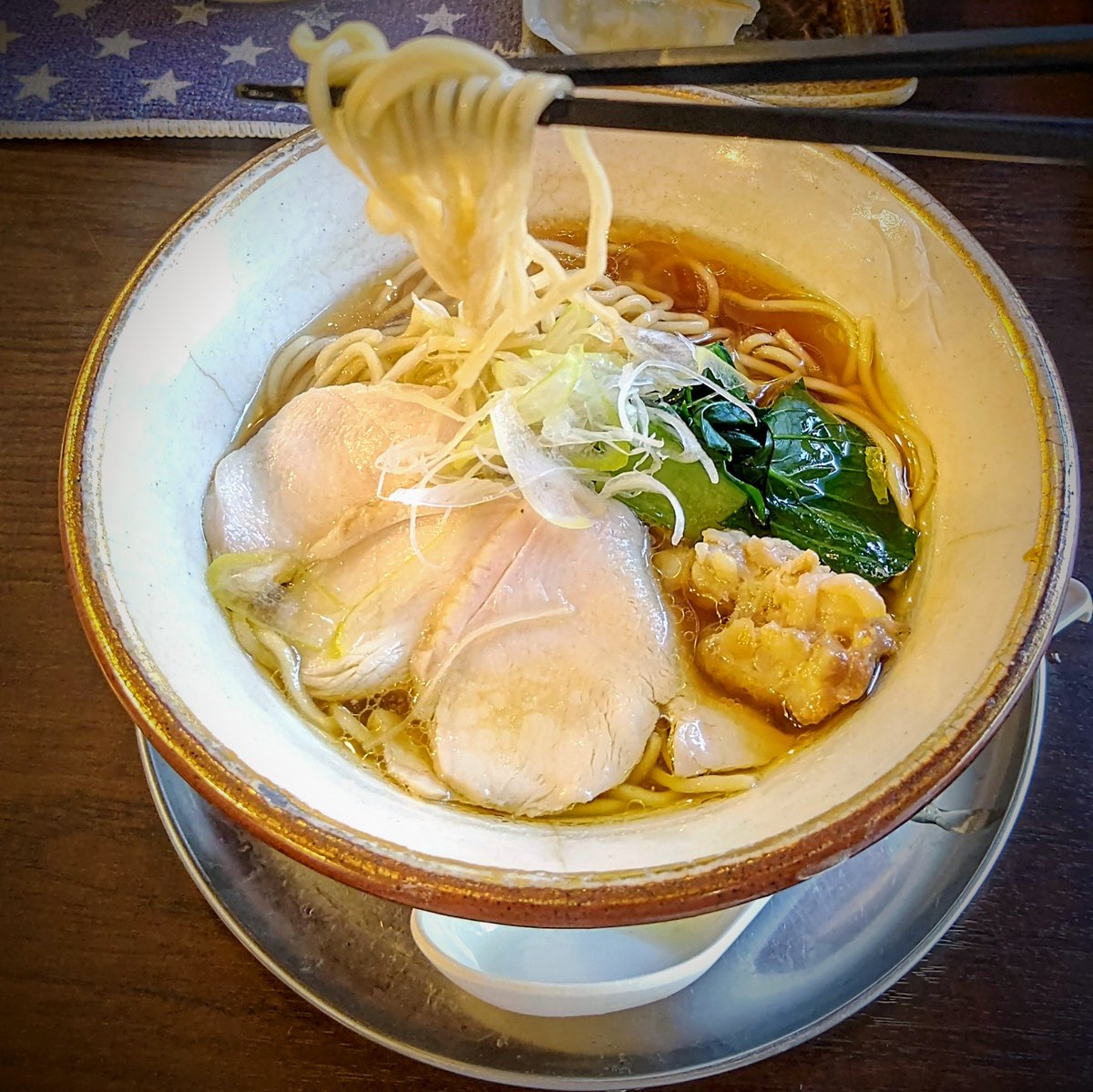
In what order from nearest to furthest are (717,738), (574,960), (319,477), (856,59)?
(856,59) < (574,960) < (717,738) < (319,477)

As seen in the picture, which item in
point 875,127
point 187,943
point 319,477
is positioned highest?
point 875,127

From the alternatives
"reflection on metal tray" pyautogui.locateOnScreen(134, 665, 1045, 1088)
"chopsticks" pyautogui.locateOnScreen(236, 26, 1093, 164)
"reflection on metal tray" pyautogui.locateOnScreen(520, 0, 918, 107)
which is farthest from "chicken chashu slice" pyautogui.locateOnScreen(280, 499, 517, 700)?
"reflection on metal tray" pyautogui.locateOnScreen(520, 0, 918, 107)

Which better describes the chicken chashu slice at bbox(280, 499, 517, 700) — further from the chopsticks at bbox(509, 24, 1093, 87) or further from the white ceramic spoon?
the chopsticks at bbox(509, 24, 1093, 87)

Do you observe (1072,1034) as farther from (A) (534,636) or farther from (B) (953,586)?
(A) (534,636)

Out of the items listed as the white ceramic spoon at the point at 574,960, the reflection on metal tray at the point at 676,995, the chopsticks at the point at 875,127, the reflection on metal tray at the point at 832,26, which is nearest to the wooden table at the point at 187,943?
the reflection on metal tray at the point at 676,995

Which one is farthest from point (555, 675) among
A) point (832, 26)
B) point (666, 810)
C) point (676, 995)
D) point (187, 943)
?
point (832, 26)

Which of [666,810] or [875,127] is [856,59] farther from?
[666,810]

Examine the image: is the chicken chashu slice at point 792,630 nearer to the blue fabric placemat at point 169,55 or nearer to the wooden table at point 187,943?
the wooden table at point 187,943
